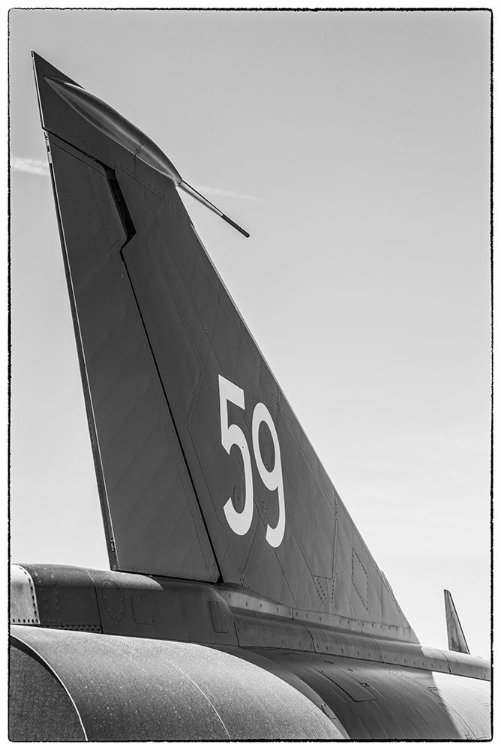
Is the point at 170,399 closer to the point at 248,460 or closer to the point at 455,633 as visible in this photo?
the point at 248,460

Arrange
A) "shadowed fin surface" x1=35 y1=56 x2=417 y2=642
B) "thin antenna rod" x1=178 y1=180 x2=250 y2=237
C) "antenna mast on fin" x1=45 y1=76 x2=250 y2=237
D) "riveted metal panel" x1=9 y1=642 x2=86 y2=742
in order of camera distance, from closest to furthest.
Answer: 1. "riveted metal panel" x1=9 y1=642 x2=86 y2=742
2. "shadowed fin surface" x1=35 y1=56 x2=417 y2=642
3. "antenna mast on fin" x1=45 y1=76 x2=250 y2=237
4. "thin antenna rod" x1=178 y1=180 x2=250 y2=237

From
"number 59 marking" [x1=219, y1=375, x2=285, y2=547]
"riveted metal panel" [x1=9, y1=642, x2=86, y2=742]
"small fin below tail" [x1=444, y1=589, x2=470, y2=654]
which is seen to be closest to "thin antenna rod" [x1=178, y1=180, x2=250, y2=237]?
"number 59 marking" [x1=219, y1=375, x2=285, y2=547]

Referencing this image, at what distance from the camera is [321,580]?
15.5 ft

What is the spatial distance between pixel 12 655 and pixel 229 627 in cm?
147

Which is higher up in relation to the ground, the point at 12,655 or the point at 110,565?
the point at 110,565

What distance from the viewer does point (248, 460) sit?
13.8 feet

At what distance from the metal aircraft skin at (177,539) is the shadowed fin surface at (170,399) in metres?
0.01

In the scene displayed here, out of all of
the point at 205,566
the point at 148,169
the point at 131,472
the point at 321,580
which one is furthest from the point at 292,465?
the point at 148,169

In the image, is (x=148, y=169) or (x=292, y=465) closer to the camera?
(x=148, y=169)

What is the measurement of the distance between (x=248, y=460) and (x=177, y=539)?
731 mm

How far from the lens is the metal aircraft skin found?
2.48 meters

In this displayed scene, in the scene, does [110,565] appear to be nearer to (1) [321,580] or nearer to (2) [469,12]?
(1) [321,580]

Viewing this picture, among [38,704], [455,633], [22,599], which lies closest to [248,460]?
[22,599]

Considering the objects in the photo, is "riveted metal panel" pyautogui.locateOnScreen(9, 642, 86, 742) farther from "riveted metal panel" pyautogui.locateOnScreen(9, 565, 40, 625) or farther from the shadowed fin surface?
the shadowed fin surface
